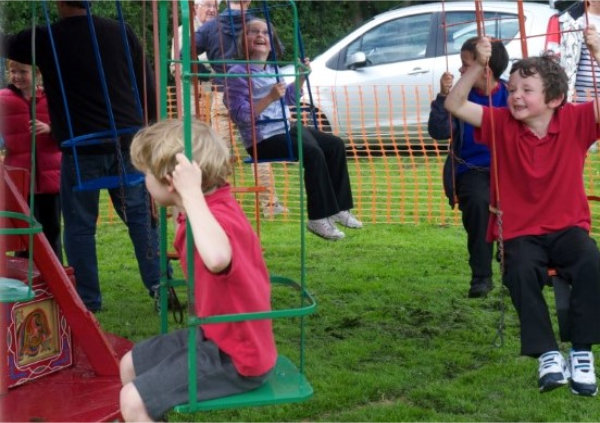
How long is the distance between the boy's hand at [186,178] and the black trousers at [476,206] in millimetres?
3011

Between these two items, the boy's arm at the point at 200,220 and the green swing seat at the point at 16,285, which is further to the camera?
the green swing seat at the point at 16,285

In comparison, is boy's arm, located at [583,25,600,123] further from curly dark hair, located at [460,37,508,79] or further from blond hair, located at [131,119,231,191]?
blond hair, located at [131,119,231,191]

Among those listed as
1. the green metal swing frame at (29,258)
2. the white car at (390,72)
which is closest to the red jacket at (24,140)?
the green metal swing frame at (29,258)

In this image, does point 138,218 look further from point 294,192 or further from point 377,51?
point 377,51

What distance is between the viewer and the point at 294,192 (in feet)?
35.0

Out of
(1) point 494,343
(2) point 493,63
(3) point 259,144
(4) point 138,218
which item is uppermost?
(2) point 493,63

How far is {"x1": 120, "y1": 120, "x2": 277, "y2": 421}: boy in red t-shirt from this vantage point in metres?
3.06

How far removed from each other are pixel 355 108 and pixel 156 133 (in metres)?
8.80

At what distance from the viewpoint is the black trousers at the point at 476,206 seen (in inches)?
225

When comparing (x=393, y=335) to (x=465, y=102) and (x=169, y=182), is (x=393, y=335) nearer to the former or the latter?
(x=465, y=102)

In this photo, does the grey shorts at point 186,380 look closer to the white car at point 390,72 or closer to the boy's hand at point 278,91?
the boy's hand at point 278,91

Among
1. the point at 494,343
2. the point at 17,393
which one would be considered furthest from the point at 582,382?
the point at 17,393

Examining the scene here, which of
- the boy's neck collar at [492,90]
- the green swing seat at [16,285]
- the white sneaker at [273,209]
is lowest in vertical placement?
the white sneaker at [273,209]

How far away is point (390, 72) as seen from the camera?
11.7 meters
